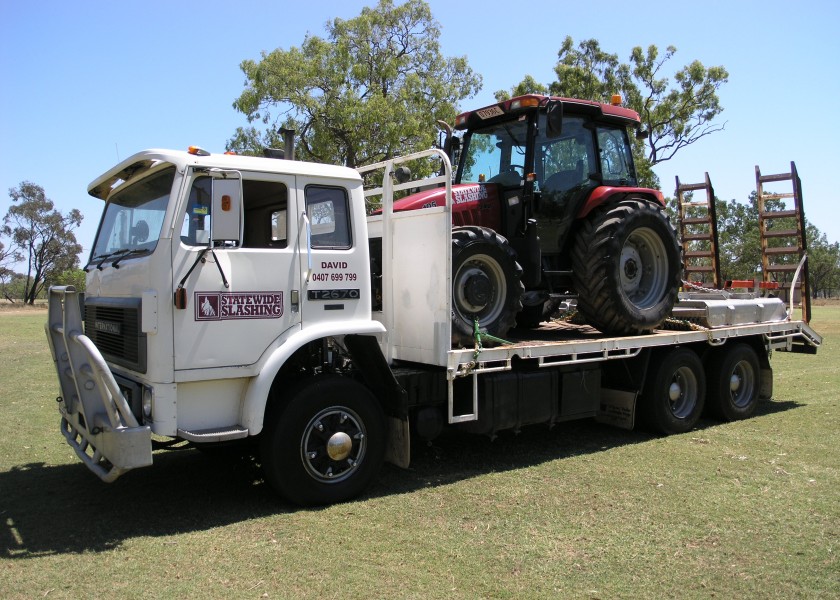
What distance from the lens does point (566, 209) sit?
789cm

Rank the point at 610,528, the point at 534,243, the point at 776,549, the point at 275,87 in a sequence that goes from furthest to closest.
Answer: the point at 275,87, the point at 534,243, the point at 610,528, the point at 776,549

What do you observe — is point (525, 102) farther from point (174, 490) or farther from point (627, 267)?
point (174, 490)

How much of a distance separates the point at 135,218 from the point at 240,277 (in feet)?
3.65

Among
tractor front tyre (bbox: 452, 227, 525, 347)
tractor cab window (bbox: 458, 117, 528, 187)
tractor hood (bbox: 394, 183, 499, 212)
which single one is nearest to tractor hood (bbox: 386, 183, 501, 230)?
tractor hood (bbox: 394, 183, 499, 212)

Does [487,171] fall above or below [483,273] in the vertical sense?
above

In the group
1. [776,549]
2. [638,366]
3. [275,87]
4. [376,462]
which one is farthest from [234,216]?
[275,87]

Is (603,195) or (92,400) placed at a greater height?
(603,195)

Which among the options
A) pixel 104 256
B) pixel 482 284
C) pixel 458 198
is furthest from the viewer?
pixel 458 198

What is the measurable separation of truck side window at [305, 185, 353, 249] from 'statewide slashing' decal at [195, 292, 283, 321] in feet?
1.95

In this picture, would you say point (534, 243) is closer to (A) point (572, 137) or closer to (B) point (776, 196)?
(A) point (572, 137)

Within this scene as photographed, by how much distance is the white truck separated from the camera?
4926mm

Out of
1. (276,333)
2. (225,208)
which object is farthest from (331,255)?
(225,208)

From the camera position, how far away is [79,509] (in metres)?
5.40

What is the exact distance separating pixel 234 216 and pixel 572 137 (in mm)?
4568
